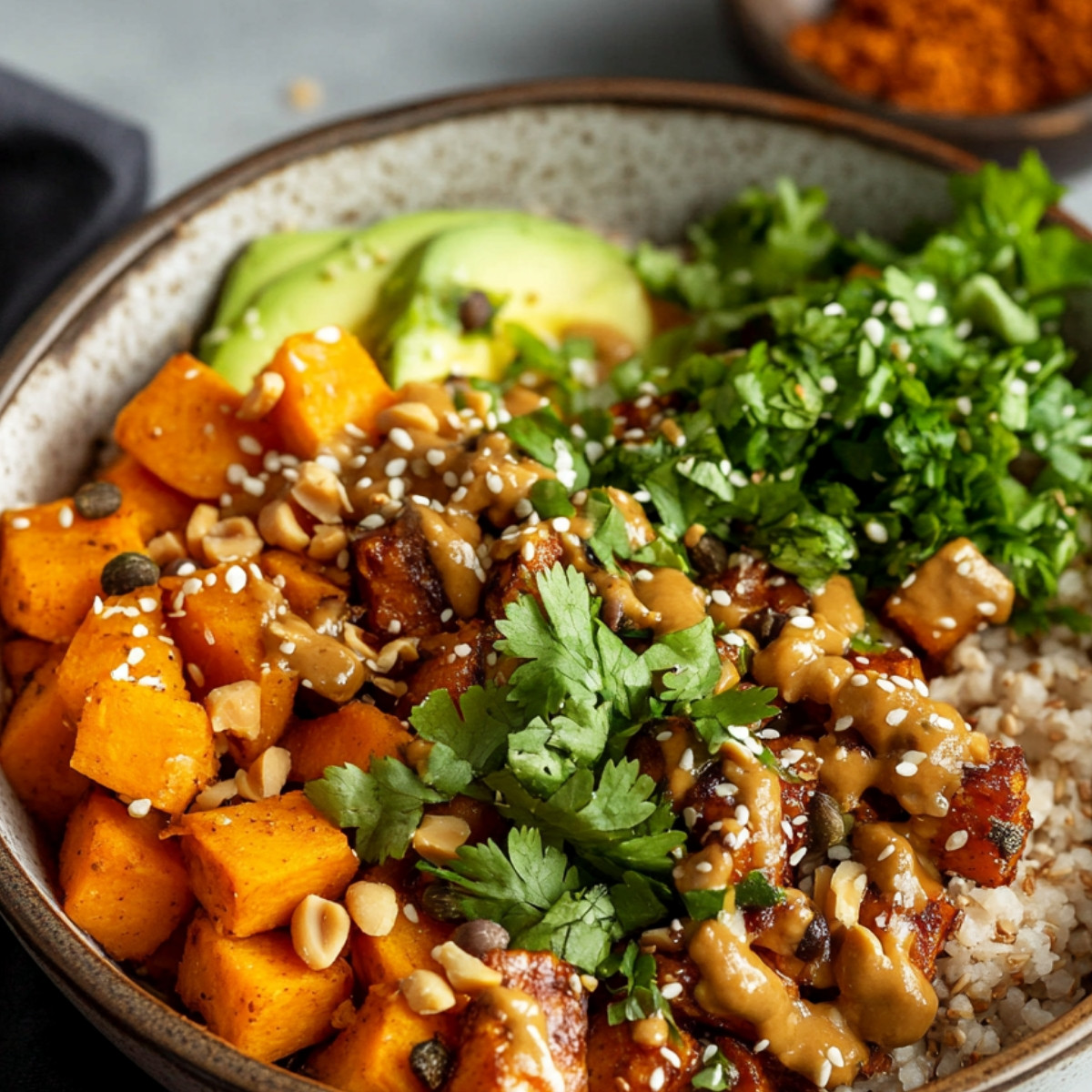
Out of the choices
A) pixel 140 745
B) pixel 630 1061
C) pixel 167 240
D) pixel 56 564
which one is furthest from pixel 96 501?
pixel 630 1061

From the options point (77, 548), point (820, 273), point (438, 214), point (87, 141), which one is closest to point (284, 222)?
point (438, 214)

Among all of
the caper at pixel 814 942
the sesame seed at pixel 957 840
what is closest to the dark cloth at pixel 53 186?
the caper at pixel 814 942

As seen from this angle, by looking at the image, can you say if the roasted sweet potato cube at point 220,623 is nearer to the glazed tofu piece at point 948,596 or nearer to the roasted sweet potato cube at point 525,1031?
the roasted sweet potato cube at point 525,1031

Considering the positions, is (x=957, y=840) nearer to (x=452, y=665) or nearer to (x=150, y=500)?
(x=452, y=665)

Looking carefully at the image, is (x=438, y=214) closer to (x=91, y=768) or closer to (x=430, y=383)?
(x=430, y=383)

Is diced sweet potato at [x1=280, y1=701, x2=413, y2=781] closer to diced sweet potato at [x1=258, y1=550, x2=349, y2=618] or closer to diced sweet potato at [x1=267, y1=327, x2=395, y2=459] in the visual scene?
diced sweet potato at [x1=258, y1=550, x2=349, y2=618]

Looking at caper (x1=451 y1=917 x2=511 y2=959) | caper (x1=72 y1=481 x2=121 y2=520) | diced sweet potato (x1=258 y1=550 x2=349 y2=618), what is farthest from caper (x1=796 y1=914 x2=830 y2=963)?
caper (x1=72 y1=481 x2=121 y2=520)
